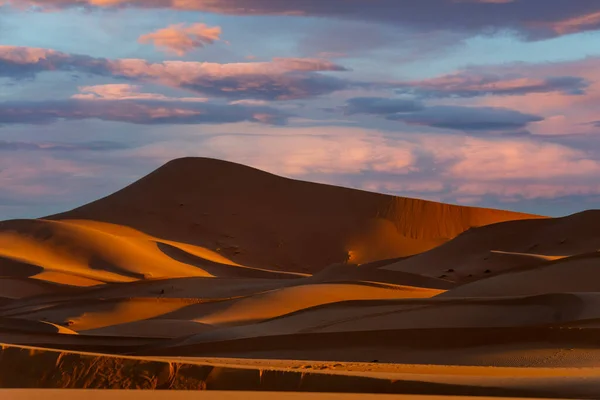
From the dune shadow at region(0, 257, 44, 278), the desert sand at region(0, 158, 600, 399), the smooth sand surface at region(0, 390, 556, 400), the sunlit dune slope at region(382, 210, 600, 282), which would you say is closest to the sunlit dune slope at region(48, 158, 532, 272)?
the desert sand at region(0, 158, 600, 399)

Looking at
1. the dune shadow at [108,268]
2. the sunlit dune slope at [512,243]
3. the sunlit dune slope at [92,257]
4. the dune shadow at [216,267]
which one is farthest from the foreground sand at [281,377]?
the dune shadow at [216,267]

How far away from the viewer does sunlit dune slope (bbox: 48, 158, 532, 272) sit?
57.7m

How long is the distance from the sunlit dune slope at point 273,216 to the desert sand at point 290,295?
0.15m

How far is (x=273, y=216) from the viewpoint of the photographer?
62.5 meters

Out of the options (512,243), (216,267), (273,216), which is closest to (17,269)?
(216,267)

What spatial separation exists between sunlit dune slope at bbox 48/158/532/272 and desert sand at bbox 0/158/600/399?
5.8 inches

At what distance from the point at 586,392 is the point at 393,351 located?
588cm

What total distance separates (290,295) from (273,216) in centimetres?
3657

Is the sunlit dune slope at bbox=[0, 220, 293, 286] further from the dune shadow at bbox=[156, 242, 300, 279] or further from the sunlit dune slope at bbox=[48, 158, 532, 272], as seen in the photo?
the sunlit dune slope at bbox=[48, 158, 532, 272]

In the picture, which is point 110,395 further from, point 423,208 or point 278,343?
point 423,208

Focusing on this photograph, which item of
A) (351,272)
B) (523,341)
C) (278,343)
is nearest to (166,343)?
(278,343)

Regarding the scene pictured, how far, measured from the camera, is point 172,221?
195 feet

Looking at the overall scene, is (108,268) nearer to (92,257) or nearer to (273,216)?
(92,257)

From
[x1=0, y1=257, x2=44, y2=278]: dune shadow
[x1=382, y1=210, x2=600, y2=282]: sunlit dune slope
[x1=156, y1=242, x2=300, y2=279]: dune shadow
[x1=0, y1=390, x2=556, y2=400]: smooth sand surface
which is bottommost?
[x1=0, y1=257, x2=44, y2=278]: dune shadow
